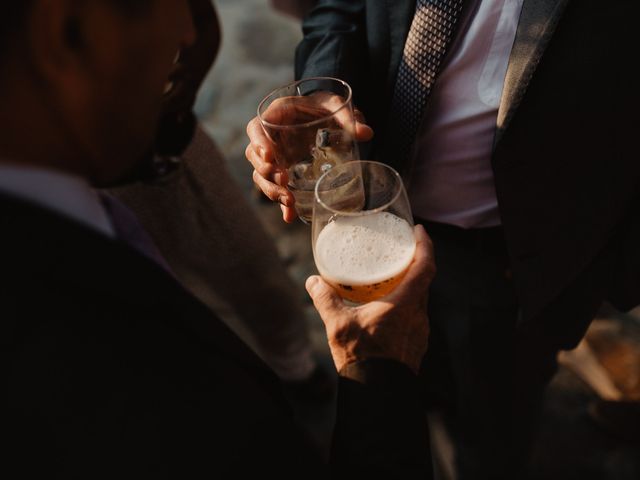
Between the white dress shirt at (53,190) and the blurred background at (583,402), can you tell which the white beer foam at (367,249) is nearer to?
the white dress shirt at (53,190)

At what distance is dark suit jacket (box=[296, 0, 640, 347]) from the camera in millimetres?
1410

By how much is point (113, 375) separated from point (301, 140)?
2.60 ft

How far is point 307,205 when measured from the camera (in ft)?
5.03

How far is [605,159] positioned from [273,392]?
1.14 metres

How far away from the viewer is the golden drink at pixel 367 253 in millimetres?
1301

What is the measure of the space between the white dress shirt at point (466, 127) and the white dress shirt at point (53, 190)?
108 centimetres

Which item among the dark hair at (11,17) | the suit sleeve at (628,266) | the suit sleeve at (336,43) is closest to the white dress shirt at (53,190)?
the dark hair at (11,17)

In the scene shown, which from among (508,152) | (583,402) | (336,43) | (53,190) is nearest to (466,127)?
(508,152)

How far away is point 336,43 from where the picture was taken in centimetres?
179

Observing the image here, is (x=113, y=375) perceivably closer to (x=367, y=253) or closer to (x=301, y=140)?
(x=367, y=253)

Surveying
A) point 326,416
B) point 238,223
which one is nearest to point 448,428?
point 326,416

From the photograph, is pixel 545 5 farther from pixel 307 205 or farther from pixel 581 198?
pixel 307 205

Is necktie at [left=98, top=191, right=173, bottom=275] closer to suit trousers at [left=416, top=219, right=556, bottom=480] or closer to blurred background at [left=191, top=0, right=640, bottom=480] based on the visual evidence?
suit trousers at [left=416, top=219, right=556, bottom=480]

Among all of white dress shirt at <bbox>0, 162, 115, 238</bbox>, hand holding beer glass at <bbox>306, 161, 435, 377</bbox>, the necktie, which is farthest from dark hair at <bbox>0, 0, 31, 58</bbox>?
hand holding beer glass at <bbox>306, 161, 435, 377</bbox>
